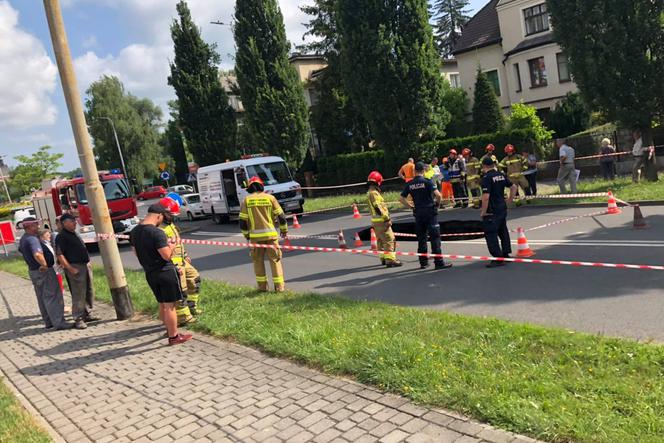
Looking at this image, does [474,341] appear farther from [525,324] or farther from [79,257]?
[79,257]

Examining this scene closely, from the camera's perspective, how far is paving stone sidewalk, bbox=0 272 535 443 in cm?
379

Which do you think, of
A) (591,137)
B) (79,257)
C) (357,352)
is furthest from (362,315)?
(591,137)

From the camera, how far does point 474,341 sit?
16.4 ft

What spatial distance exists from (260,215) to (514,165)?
9500 millimetres

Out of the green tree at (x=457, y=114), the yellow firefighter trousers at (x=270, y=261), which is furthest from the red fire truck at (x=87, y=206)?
the green tree at (x=457, y=114)

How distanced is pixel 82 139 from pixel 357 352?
5435 mm

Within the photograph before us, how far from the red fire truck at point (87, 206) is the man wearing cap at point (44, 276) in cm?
1030

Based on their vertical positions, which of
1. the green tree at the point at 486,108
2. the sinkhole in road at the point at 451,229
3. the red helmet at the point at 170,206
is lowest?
the sinkhole in road at the point at 451,229

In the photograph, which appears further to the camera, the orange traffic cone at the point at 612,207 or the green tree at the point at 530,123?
the green tree at the point at 530,123

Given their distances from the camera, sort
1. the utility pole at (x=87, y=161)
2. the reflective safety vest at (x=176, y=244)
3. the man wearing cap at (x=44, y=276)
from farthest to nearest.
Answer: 1. the man wearing cap at (x=44, y=276)
2. the utility pole at (x=87, y=161)
3. the reflective safety vest at (x=176, y=244)

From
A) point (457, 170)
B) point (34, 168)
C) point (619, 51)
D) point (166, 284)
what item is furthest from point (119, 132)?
point (166, 284)

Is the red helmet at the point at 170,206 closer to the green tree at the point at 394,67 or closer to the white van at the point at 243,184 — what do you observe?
the white van at the point at 243,184

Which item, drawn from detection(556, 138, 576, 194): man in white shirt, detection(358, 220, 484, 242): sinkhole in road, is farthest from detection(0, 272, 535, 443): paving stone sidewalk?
detection(556, 138, 576, 194): man in white shirt

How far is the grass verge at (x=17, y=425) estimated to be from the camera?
14.1 feet
